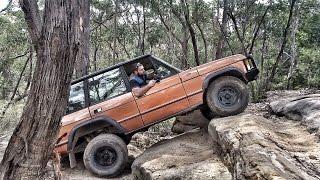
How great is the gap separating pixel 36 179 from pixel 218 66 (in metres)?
4.19

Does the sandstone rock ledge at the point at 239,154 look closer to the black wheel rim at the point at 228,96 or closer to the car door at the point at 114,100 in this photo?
the black wheel rim at the point at 228,96

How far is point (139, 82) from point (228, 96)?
5.55 feet

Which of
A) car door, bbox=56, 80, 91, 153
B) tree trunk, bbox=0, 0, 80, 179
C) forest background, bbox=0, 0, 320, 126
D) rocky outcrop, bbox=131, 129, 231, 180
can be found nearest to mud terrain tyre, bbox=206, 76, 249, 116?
rocky outcrop, bbox=131, 129, 231, 180

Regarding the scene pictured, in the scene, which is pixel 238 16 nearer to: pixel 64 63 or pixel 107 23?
pixel 107 23

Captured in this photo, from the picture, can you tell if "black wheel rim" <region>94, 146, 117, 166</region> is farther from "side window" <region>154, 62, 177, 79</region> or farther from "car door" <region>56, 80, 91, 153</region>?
"side window" <region>154, 62, 177, 79</region>

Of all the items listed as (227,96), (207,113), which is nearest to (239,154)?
(227,96)

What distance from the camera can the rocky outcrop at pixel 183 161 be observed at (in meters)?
5.52

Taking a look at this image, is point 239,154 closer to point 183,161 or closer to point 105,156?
point 183,161

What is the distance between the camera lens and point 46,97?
4641mm

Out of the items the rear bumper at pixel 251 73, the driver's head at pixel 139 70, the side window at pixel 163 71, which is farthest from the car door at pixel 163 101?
the rear bumper at pixel 251 73

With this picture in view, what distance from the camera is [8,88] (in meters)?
26.5

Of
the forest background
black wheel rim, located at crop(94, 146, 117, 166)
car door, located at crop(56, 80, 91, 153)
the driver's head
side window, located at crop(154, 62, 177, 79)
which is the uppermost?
the forest background

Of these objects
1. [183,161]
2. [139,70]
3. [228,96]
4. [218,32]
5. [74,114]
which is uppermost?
[218,32]

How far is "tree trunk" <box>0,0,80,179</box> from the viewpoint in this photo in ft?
15.1
